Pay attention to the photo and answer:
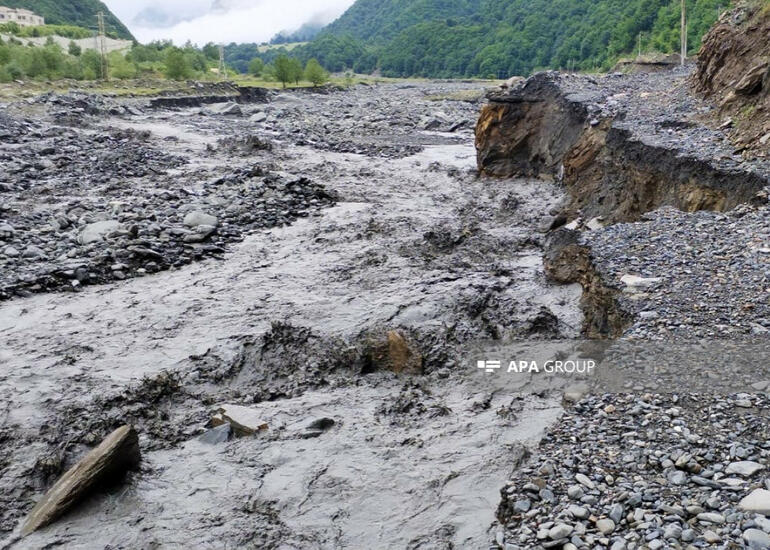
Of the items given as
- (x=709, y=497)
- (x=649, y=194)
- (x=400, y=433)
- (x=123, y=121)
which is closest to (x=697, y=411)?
(x=709, y=497)

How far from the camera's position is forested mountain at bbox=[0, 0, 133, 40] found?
14988 cm

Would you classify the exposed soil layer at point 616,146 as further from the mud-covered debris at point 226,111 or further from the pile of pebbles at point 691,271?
the mud-covered debris at point 226,111

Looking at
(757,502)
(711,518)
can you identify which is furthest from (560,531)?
(757,502)

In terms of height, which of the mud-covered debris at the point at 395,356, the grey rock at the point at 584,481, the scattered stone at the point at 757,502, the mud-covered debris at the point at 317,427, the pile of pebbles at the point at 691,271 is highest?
the pile of pebbles at the point at 691,271

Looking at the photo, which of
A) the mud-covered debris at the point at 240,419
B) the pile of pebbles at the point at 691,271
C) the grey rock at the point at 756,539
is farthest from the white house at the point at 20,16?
the grey rock at the point at 756,539

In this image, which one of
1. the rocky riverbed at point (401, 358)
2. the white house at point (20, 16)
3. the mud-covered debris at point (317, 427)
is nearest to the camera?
the rocky riverbed at point (401, 358)

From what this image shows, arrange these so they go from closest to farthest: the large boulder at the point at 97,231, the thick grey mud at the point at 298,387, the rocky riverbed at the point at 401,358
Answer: the rocky riverbed at the point at 401,358, the thick grey mud at the point at 298,387, the large boulder at the point at 97,231

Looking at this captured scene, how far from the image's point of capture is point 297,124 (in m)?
39.9

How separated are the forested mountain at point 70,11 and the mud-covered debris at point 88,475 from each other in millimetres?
163797

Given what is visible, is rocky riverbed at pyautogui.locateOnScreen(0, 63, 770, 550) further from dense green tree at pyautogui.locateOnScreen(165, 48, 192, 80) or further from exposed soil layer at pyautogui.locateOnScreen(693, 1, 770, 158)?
dense green tree at pyautogui.locateOnScreen(165, 48, 192, 80)

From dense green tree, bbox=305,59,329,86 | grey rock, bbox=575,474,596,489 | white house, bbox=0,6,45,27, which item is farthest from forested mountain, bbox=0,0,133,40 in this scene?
grey rock, bbox=575,474,596,489

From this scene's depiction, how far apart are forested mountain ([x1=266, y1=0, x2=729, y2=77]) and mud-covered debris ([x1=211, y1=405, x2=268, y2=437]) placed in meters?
66.5

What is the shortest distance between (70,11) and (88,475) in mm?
186543
